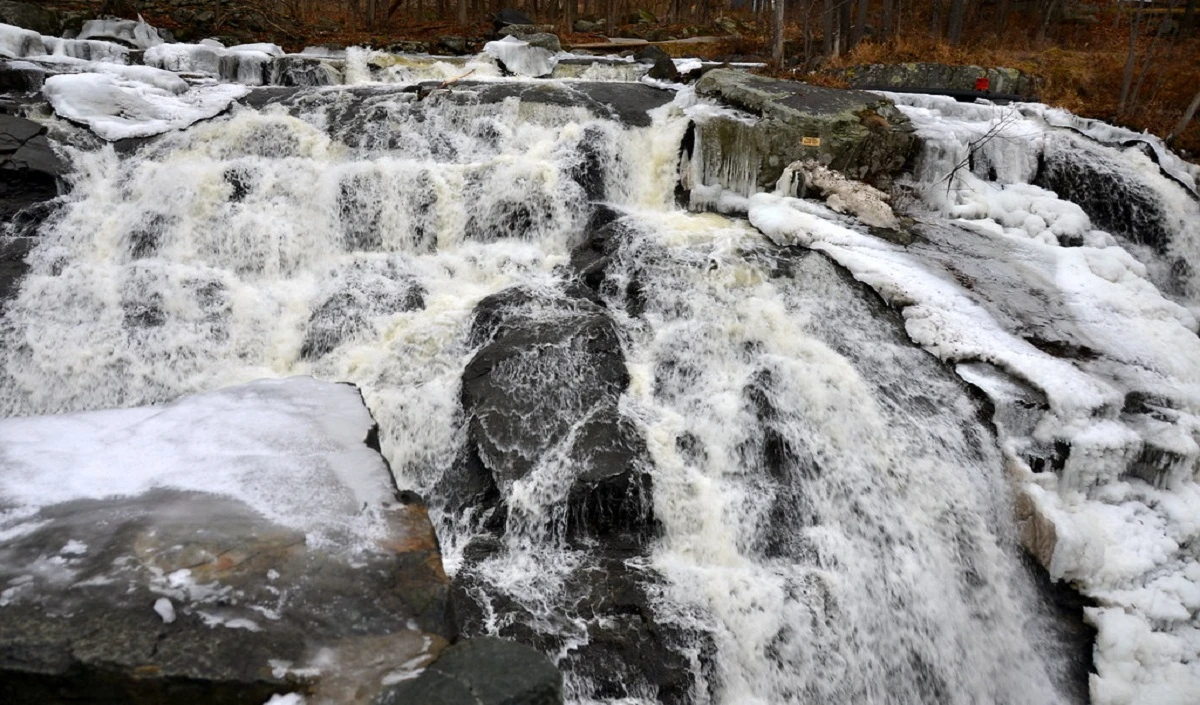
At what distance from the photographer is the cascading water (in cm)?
517

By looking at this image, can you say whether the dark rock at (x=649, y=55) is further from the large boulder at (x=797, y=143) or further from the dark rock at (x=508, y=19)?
the large boulder at (x=797, y=143)

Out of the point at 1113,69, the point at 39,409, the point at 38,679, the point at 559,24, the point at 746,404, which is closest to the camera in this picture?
the point at 38,679

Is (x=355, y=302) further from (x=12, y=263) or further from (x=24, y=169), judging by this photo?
(x=24, y=169)

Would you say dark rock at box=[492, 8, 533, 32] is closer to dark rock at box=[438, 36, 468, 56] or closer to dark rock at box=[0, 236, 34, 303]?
dark rock at box=[438, 36, 468, 56]

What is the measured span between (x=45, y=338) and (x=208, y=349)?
1682 mm

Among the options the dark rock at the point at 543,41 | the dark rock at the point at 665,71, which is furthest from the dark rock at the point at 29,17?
the dark rock at the point at 665,71

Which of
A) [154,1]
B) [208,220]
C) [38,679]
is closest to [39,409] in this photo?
[208,220]

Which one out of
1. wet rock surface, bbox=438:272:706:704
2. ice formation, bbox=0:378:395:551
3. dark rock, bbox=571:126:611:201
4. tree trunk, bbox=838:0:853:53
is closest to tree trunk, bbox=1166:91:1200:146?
dark rock, bbox=571:126:611:201

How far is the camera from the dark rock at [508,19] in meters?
20.8

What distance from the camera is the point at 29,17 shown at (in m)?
15.1

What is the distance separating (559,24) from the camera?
2505 centimetres

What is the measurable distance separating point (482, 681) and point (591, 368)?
4270mm

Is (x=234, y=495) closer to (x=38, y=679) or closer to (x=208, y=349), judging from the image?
(x=38, y=679)

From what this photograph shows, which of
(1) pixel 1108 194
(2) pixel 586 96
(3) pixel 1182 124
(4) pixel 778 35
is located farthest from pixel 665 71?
(3) pixel 1182 124
